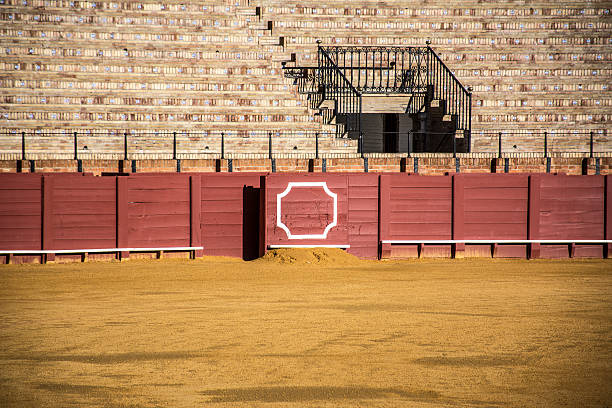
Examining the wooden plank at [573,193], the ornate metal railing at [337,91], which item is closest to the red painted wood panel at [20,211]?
the ornate metal railing at [337,91]

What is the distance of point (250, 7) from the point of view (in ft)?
62.2

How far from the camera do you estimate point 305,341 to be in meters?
6.01

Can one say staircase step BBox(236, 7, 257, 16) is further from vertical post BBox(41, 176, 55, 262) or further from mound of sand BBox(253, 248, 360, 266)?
mound of sand BBox(253, 248, 360, 266)

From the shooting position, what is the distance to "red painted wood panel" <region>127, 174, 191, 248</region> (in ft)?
40.2

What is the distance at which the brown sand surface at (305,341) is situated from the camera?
4.63m

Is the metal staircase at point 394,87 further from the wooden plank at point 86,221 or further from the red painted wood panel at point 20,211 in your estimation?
the red painted wood panel at point 20,211

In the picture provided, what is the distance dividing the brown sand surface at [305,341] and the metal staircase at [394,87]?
22.9 feet

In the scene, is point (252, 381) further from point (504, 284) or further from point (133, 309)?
point (504, 284)

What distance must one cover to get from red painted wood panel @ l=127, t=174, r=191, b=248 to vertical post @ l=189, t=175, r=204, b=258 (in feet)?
0.18

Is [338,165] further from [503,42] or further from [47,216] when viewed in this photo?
[503,42]

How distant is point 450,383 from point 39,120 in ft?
40.9

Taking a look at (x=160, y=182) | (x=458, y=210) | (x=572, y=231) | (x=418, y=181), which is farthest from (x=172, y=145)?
(x=572, y=231)

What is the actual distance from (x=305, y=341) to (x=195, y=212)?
22.4 feet

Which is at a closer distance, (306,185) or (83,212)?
(83,212)
